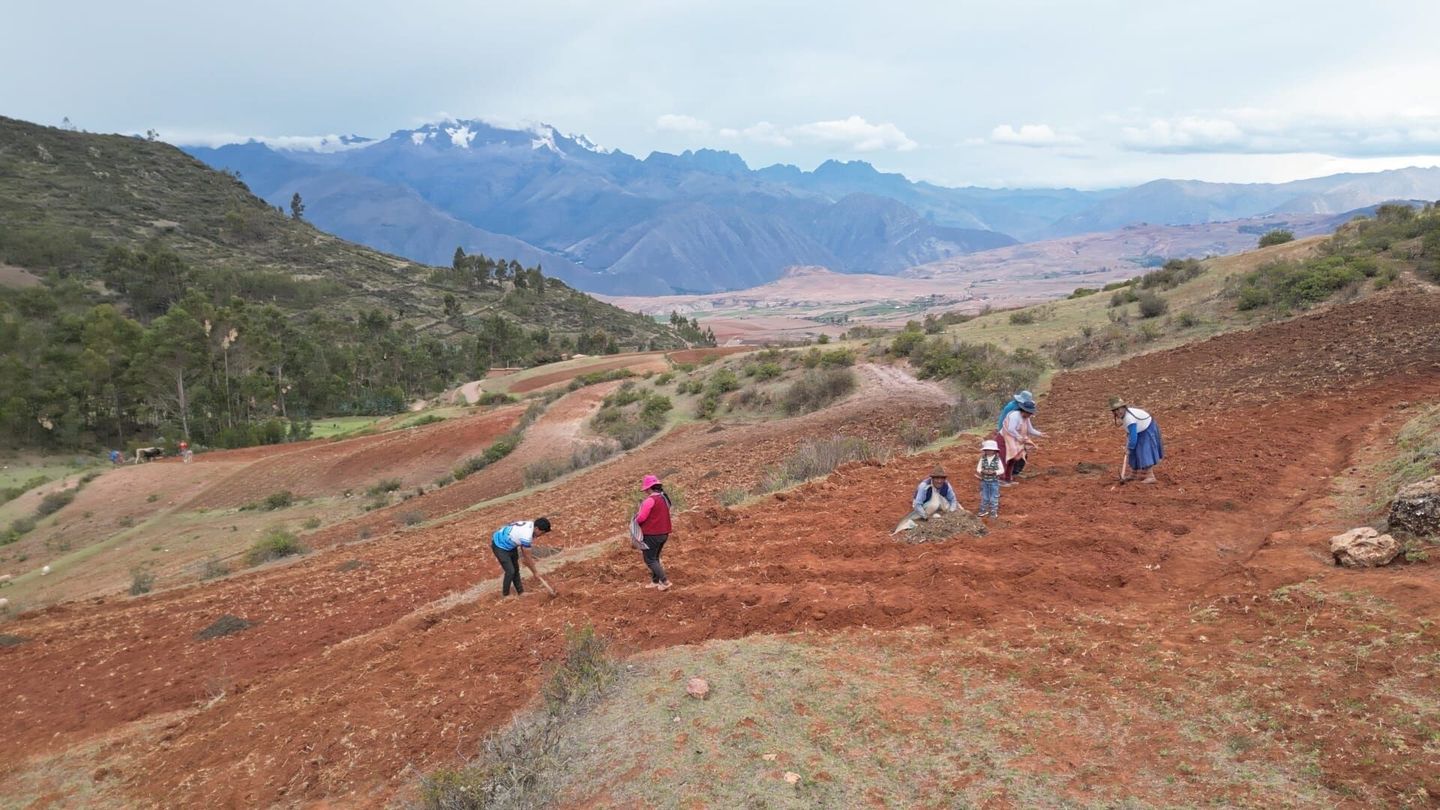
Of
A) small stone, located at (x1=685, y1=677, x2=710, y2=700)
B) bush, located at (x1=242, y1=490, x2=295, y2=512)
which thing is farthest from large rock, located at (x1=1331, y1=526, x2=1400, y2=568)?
bush, located at (x1=242, y1=490, x2=295, y2=512)

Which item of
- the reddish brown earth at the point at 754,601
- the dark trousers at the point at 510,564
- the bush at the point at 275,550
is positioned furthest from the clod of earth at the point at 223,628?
the bush at the point at 275,550

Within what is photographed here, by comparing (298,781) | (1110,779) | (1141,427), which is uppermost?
(1141,427)

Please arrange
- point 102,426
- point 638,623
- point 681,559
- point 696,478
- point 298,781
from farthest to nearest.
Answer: point 102,426, point 696,478, point 681,559, point 638,623, point 298,781

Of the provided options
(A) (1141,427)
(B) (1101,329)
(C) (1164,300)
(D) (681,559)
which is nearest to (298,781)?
(D) (681,559)

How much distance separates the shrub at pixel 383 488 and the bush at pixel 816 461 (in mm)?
15262

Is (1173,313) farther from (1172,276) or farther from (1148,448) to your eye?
(1148,448)

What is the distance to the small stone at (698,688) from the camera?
5.49 metres

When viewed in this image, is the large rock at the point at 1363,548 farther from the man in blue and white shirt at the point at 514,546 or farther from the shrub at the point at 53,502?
the shrub at the point at 53,502

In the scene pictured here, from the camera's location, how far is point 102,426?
41.8 metres

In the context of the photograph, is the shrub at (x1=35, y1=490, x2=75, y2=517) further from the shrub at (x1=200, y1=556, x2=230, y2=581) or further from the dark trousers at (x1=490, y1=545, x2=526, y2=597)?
the dark trousers at (x1=490, y1=545, x2=526, y2=597)

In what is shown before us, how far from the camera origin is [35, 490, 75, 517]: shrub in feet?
79.6

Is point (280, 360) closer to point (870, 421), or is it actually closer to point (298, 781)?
point (870, 421)

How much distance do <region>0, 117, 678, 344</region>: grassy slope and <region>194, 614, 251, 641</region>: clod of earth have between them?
71299mm

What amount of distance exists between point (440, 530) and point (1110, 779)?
14568mm
